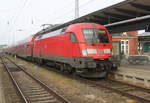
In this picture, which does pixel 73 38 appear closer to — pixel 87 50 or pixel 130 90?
pixel 87 50

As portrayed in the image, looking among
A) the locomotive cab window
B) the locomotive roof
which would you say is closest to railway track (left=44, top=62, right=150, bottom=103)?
the locomotive cab window

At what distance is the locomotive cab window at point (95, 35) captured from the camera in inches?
496

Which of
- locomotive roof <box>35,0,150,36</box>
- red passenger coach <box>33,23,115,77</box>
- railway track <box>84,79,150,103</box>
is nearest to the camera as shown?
railway track <box>84,79,150,103</box>

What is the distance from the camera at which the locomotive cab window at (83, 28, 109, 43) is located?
41.3 feet

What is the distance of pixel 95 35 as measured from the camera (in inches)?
506

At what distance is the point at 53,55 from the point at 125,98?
8.77 metres

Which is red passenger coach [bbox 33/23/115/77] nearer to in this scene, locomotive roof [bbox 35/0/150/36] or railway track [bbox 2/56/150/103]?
railway track [bbox 2/56/150/103]

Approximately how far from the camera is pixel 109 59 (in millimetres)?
12625

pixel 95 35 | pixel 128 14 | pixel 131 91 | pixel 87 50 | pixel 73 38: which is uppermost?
pixel 128 14

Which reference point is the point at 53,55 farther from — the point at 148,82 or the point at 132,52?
the point at 132,52

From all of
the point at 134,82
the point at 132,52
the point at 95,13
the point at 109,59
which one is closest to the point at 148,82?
the point at 134,82

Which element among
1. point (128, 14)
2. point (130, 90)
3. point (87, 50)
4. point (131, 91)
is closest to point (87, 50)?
point (87, 50)

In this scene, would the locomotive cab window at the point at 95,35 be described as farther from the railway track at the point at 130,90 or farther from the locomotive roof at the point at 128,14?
the railway track at the point at 130,90

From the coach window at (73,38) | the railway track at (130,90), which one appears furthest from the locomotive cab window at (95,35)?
the railway track at (130,90)
